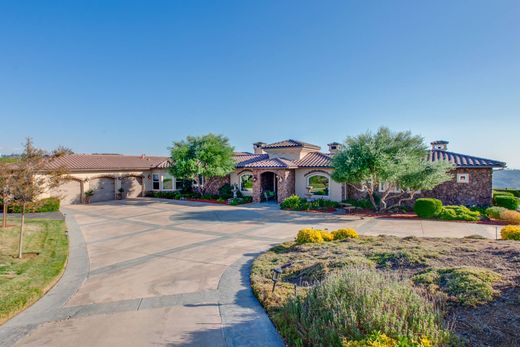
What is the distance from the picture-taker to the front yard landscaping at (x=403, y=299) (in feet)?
14.6

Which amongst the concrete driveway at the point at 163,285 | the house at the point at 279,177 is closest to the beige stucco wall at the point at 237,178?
the house at the point at 279,177

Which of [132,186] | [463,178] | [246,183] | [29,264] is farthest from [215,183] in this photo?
[29,264]

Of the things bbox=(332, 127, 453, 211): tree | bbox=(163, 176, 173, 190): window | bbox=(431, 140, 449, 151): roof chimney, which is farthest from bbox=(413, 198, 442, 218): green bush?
bbox=(163, 176, 173, 190): window

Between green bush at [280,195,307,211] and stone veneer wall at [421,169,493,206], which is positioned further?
green bush at [280,195,307,211]

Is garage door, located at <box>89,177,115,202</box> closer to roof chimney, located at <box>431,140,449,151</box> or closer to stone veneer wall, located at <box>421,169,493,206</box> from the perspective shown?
stone veneer wall, located at <box>421,169,493,206</box>

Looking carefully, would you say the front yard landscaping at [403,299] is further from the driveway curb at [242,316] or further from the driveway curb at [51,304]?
the driveway curb at [51,304]

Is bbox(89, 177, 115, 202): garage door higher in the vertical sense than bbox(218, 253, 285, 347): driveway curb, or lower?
higher

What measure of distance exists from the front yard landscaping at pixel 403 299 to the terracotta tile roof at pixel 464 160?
12826mm

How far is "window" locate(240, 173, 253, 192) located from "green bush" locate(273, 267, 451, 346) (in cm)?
2151

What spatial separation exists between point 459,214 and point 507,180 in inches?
780

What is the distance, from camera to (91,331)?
5.73 m

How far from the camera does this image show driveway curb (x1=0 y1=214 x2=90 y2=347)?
5.84 metres

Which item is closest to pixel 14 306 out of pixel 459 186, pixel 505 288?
pixel 505 288

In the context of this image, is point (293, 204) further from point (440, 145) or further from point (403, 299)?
point (403, 299)
